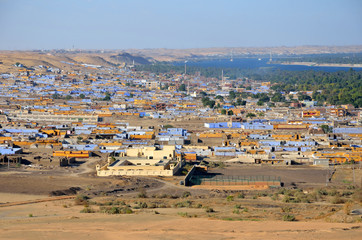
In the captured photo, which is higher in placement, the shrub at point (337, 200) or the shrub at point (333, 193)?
the shrub at point (337, 200)

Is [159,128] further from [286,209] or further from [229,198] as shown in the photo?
[286,209]

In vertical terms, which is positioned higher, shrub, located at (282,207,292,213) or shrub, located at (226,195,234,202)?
shrub, located at (282,207,292,213)

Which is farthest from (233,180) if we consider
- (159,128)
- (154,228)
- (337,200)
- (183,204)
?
(159,128)

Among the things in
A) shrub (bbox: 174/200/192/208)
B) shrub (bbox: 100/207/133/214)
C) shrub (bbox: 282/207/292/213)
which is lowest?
shrub (bbox: 174/200/192/208)

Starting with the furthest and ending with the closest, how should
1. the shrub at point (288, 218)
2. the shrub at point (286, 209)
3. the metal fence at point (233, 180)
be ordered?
the metal fence at point (233, 180)
the shrub at point (286, 209)
the shrub at point (288, 218)

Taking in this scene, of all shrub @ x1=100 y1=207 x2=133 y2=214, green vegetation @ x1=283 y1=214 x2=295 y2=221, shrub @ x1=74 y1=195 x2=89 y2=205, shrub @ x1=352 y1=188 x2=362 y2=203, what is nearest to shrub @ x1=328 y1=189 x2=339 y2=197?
shrub @ x1=352 y1=188 x2=362 y2=203

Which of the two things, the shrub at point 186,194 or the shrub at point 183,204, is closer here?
the shrub at point 183,204

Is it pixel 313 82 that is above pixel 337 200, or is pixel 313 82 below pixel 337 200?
below

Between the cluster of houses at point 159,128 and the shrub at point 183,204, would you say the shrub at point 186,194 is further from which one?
the cluster of houses at point 159,128

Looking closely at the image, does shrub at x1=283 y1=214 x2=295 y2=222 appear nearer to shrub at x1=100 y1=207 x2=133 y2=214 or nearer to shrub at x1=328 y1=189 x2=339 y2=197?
shrub at x1=100 y1=207 x2=133 y2=214

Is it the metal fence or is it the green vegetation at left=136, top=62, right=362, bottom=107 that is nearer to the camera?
the metal fence

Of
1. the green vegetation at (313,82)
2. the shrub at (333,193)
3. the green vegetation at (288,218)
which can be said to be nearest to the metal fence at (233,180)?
the shrub at (333,193)
